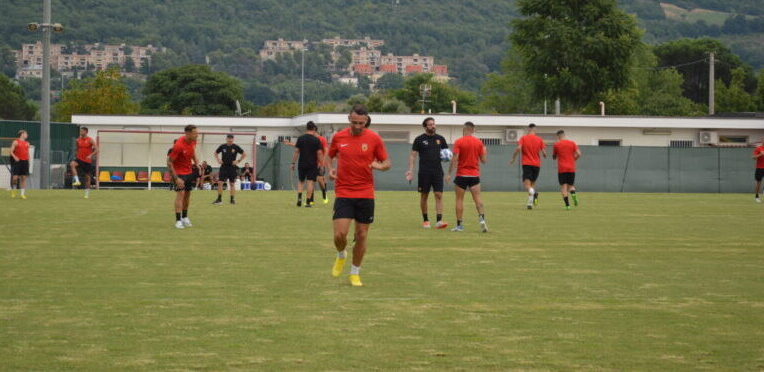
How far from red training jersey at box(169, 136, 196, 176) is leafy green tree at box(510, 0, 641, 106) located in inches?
2300

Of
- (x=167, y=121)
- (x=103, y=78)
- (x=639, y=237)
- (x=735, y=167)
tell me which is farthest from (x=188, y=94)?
(x=639, y=237)

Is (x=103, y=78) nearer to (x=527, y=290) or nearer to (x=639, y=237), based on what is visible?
(x=639, y=237)

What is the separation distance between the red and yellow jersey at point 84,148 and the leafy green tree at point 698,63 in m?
127

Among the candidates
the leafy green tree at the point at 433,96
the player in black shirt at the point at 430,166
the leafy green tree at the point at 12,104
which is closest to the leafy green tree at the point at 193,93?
the leafy green tree at the point at 12,104

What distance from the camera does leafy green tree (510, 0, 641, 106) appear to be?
77.0m

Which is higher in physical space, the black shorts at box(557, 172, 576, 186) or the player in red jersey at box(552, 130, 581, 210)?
the player in red jersey at box(552, 130, 581, 210)

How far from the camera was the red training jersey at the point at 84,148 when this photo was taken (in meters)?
32.1

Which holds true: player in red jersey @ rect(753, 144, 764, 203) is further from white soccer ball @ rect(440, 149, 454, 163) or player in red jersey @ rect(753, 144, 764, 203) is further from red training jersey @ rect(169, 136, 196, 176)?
red training jersey @ rect(169, 136, 196, 176)

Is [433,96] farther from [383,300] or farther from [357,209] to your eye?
[383,300]

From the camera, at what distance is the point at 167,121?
6425 centimetres

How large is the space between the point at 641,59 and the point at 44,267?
128 m

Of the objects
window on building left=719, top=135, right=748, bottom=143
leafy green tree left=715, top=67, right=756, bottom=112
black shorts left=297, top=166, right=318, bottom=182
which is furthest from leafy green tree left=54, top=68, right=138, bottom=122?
black shorts left=297, top=166, right=318, bottom=182

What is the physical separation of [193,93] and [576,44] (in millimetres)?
76369

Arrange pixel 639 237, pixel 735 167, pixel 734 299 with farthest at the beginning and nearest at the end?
pixel 735 167
pixel 639 237
pixel 734 299
